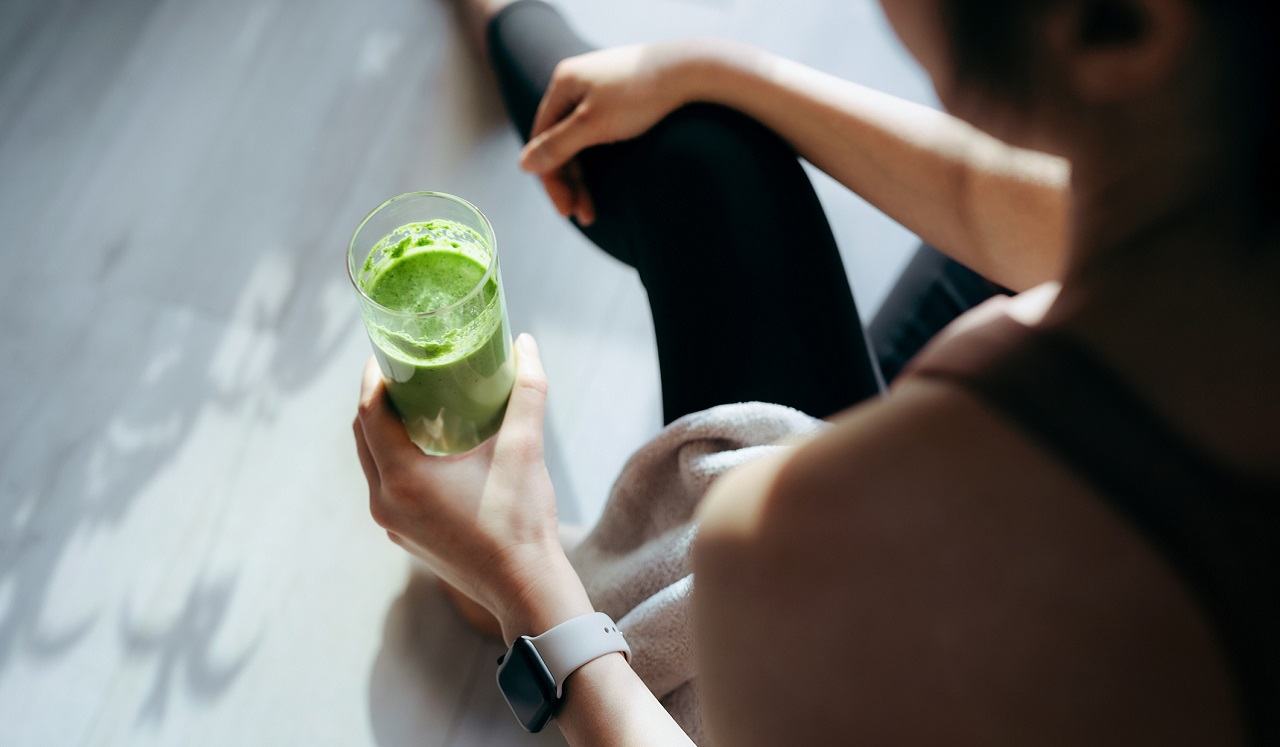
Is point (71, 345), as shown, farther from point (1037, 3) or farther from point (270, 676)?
point (1037, 3)

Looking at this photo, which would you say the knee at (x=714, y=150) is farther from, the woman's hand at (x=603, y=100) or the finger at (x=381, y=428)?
the finger at (x=381, y=428)

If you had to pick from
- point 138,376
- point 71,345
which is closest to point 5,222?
point 71,345

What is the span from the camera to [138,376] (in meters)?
1.22

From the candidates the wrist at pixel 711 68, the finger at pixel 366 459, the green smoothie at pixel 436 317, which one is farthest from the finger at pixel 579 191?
the finger at pixel 366 459

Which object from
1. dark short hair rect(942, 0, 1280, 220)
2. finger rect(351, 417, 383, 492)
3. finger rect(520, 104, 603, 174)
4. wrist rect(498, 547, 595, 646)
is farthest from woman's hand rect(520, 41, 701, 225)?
dark short hair rect(942, 0, 1280, 220)

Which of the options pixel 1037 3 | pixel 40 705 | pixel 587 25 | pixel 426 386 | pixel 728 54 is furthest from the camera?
pixel 587 25

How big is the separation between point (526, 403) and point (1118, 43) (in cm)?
59

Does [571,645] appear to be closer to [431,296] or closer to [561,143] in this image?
[431,296]

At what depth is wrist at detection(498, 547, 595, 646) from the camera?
73 centimetres

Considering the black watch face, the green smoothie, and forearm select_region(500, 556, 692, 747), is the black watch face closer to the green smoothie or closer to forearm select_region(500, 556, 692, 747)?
forearm select_region(500, 556, 692, 747)

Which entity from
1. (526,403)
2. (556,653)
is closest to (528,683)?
(556,653)

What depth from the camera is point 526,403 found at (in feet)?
2.71

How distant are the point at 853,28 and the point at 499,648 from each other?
121 cm

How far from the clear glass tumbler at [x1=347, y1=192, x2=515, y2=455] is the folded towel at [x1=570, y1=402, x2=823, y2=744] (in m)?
0.18
